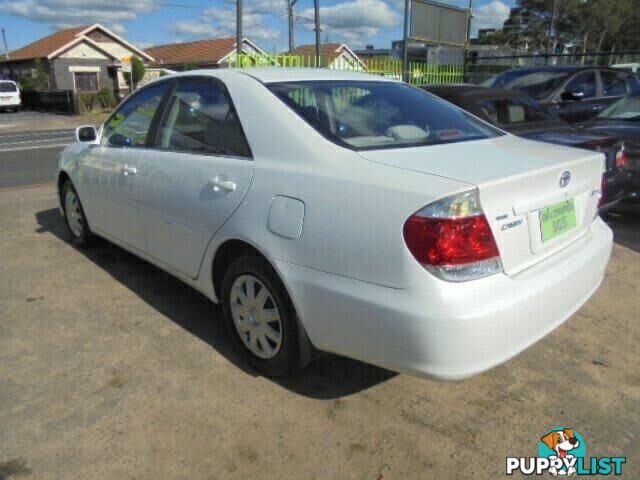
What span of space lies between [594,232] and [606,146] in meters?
2.09

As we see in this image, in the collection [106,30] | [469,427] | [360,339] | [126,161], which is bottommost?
[469,427]

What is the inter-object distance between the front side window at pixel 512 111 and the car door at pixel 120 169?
12.3ft

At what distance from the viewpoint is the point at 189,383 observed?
111 inches

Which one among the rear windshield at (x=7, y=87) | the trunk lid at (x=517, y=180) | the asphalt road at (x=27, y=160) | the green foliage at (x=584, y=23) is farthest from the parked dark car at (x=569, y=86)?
the green foliage at (x=584, y=23)

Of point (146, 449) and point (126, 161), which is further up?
point (126, 161)

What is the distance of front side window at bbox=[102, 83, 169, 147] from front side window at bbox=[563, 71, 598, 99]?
679 cm

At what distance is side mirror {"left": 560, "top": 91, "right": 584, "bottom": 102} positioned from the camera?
7.90 meters

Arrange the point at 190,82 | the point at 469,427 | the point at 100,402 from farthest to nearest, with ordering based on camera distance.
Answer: the point at 190,82, the point at 100,402, the point at 469,427

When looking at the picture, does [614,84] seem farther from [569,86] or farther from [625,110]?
[625,110]

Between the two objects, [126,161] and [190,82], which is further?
[126,161]

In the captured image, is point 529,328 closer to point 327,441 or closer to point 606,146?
point 327,441

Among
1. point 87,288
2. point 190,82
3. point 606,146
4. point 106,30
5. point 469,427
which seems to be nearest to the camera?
point 469,427

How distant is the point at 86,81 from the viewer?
4156 cm

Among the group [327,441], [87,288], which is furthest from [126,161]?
[327,441]
